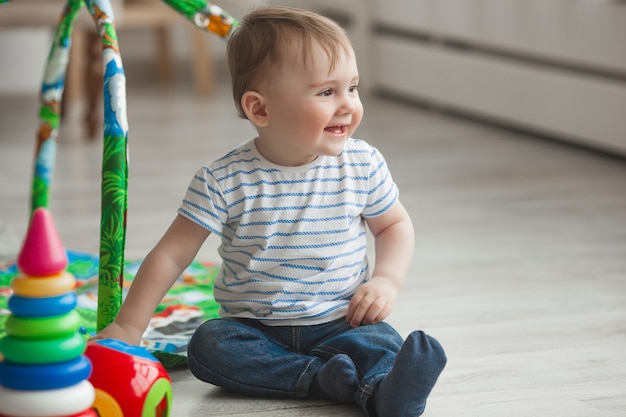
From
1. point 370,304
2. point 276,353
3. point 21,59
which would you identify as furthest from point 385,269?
point 21,59

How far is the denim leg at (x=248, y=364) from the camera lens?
1.09 meters

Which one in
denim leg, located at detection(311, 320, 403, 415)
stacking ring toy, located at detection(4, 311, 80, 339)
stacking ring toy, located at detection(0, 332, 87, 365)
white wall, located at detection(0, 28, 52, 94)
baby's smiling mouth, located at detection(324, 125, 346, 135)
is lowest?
white wall, located at detection(0, 28, 52, 94)

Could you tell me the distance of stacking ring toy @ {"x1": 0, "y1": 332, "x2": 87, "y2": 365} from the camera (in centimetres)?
79

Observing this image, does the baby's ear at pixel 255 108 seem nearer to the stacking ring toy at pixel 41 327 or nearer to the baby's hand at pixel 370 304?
the baby's hand at pixel 370 304

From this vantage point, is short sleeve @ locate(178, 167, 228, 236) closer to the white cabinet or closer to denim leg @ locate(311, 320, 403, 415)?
denim leg @ locate(311, 320, 403, 415)

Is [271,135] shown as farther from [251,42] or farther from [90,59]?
[90,59]

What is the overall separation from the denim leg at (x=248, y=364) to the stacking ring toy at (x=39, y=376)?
0.31m

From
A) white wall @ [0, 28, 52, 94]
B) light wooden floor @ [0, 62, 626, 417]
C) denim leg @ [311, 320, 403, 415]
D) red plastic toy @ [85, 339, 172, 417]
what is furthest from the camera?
white wall @ [0, 28, 52, 94]

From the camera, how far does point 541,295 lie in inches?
59.1

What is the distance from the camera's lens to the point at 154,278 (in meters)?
1.10

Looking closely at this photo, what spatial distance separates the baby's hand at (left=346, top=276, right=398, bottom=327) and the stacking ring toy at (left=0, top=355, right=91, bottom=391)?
40cm

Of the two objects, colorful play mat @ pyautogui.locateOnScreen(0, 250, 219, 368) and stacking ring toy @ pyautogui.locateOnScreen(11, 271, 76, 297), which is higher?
stacking ring toy @ pyautogui.locateOnScreen(11, 271, 76, 297)

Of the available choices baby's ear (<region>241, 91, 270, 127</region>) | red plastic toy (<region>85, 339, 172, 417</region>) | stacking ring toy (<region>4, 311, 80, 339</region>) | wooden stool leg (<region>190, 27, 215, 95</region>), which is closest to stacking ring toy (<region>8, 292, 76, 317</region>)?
stacking ring toy (<region>4, 311, 80, 339</region>)

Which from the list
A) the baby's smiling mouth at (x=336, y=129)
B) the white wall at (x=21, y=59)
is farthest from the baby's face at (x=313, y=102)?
the white wall at (x=21, y=59)
